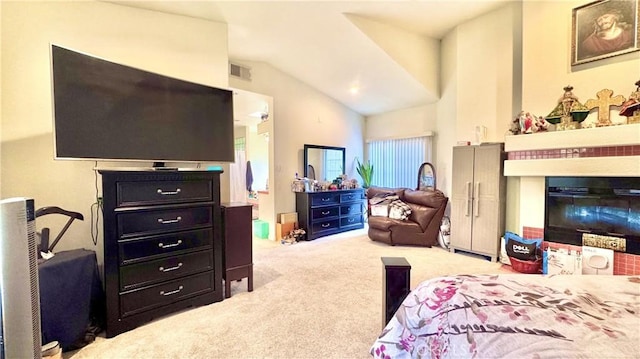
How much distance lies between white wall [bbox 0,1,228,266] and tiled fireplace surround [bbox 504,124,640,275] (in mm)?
4060

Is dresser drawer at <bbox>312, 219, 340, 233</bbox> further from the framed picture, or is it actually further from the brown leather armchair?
the framed picture

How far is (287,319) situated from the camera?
7.09ft

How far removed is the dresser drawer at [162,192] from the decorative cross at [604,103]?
3.97 m

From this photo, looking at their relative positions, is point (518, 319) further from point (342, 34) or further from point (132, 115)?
point (342, 34)

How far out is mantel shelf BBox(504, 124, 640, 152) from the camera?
250 centimetres

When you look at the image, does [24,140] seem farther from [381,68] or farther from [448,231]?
[448,231]

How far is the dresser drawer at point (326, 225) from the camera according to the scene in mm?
4798

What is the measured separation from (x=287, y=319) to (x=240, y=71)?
364cm

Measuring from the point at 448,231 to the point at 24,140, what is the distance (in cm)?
492

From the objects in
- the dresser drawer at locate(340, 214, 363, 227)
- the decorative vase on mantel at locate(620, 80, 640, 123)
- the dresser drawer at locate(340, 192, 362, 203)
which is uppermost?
the decorative vase on mantel at locate(620, 80, 640, 123)

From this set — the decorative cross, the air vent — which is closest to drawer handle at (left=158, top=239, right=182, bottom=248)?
the air vent

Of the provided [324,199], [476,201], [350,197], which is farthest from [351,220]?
[476,201]

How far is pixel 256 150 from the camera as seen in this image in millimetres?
7148

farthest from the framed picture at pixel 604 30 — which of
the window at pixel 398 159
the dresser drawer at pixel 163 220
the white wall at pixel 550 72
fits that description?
the dresser drawer at pixel 163 220
